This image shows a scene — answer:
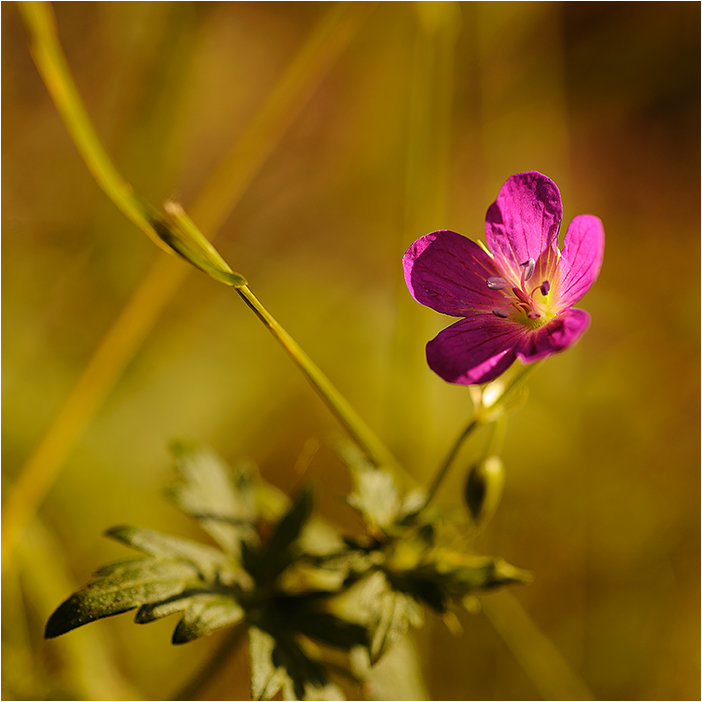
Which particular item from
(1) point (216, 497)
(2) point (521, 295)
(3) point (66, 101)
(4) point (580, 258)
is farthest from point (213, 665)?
(3) point (66, 101)

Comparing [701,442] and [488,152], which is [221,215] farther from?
[701,442]

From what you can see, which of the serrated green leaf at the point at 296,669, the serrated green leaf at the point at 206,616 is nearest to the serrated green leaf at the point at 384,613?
the serrated green leaf at the point at 296,669

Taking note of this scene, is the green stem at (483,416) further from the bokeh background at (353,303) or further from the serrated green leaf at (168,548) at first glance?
the bokeh background at (353,303)

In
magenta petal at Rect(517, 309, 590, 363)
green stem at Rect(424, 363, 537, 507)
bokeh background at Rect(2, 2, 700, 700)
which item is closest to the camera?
magenta petal at Rect(517, 309, 590, 363)

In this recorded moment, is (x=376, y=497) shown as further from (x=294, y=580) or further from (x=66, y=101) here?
(x=66, y=101)

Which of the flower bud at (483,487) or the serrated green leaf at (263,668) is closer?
the serrated green leaf at (263,668)

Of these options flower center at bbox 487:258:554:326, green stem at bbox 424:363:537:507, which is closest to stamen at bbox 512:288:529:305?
flower center at bbox 487:258:554:326

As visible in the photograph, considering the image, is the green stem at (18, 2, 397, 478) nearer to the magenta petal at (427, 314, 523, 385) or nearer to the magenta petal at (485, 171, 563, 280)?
the magenta petal at (427, 314, 523, 385)

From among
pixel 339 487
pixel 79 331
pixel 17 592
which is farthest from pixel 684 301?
pixel 17 592
